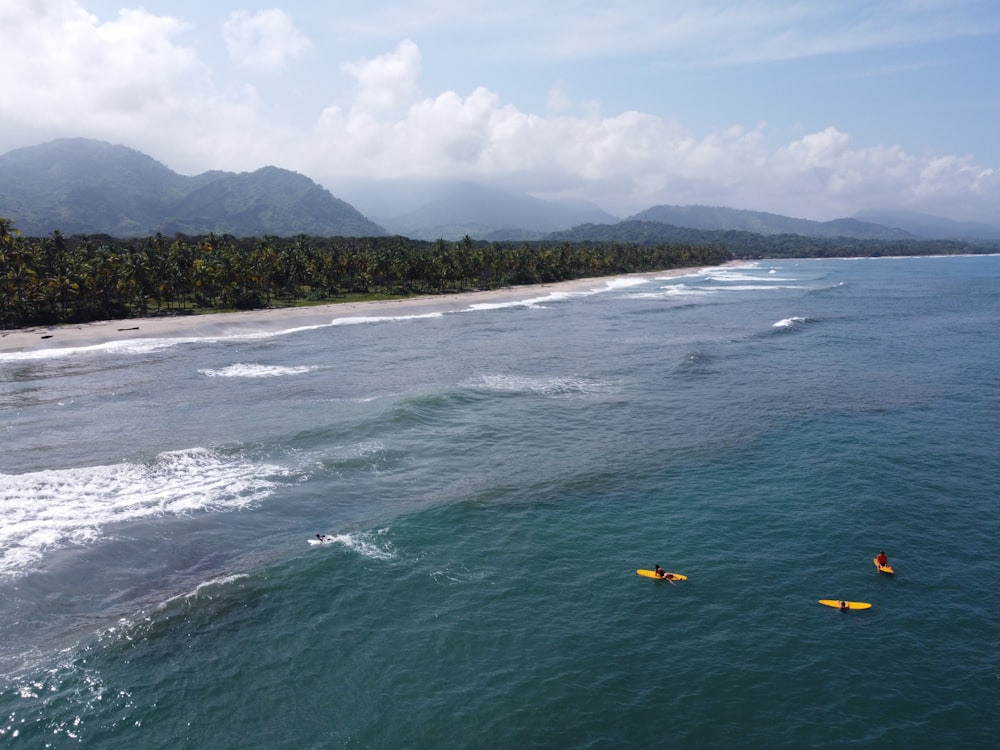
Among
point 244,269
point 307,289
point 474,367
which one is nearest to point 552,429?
point 474,367

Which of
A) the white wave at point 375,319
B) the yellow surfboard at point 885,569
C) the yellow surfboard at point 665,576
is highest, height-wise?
the white wave at point 375,319

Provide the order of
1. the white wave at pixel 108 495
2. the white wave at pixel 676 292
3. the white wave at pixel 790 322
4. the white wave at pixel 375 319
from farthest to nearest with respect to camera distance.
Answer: the white wave at pixel 676 292
the white wave at pixel 375 319
the white wave at pixel 790 322
the white wave at pixel 108 495

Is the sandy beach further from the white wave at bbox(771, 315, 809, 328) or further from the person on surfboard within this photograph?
the person on surfboard

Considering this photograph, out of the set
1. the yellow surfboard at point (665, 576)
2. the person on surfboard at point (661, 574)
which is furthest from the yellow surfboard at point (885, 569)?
the person on surfboard at point (661, 574)

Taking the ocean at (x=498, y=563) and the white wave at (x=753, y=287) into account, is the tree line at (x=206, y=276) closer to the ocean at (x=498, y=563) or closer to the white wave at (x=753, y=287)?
the ocean at (x=498, y=563)

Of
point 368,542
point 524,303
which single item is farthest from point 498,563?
point 524,303

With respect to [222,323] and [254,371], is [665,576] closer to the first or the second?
[254,371]

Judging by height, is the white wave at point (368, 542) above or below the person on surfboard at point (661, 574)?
above
